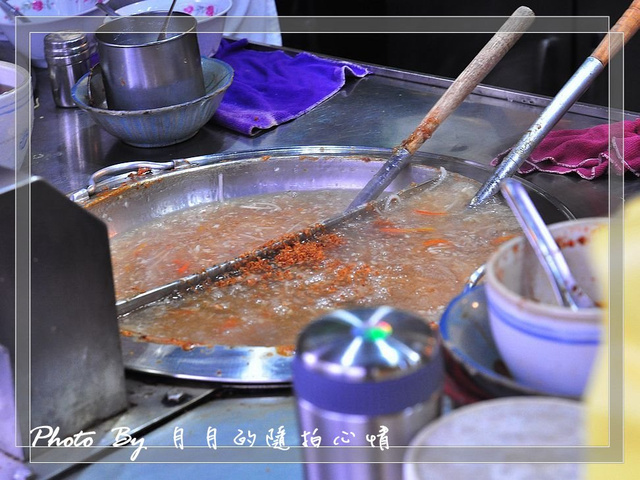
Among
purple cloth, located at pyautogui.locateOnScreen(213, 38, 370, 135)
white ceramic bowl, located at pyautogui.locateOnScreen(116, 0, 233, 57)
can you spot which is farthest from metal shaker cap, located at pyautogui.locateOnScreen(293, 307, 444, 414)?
white ceramic bowl, located at pyautogui.locateOnScreen(116, 0, 233, 57)

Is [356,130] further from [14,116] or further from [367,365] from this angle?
[367,365]

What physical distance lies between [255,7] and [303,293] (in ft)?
8.95

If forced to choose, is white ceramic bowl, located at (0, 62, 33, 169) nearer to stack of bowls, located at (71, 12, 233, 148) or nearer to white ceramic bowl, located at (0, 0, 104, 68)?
stack of bowls, located at (71, 12, 233, 148)

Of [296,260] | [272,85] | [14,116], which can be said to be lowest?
[296,260]

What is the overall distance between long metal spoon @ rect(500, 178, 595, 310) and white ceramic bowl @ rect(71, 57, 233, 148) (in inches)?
51.9

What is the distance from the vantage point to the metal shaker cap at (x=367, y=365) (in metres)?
0.60

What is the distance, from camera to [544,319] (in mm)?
636

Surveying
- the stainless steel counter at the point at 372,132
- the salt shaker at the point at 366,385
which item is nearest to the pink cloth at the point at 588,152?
the stainless steel counter at the point at 372,132

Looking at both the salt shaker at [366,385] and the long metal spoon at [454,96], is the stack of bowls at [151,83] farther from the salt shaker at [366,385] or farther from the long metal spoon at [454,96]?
the salt shaker at [366,385]

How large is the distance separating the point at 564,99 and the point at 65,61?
1.45 meters

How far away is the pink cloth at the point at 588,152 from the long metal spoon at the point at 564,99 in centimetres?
11

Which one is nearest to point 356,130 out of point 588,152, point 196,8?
point 588,152

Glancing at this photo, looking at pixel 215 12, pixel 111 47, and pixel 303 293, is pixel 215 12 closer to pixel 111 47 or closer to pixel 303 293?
pixel 111 47

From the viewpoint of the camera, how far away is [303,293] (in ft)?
4.44
